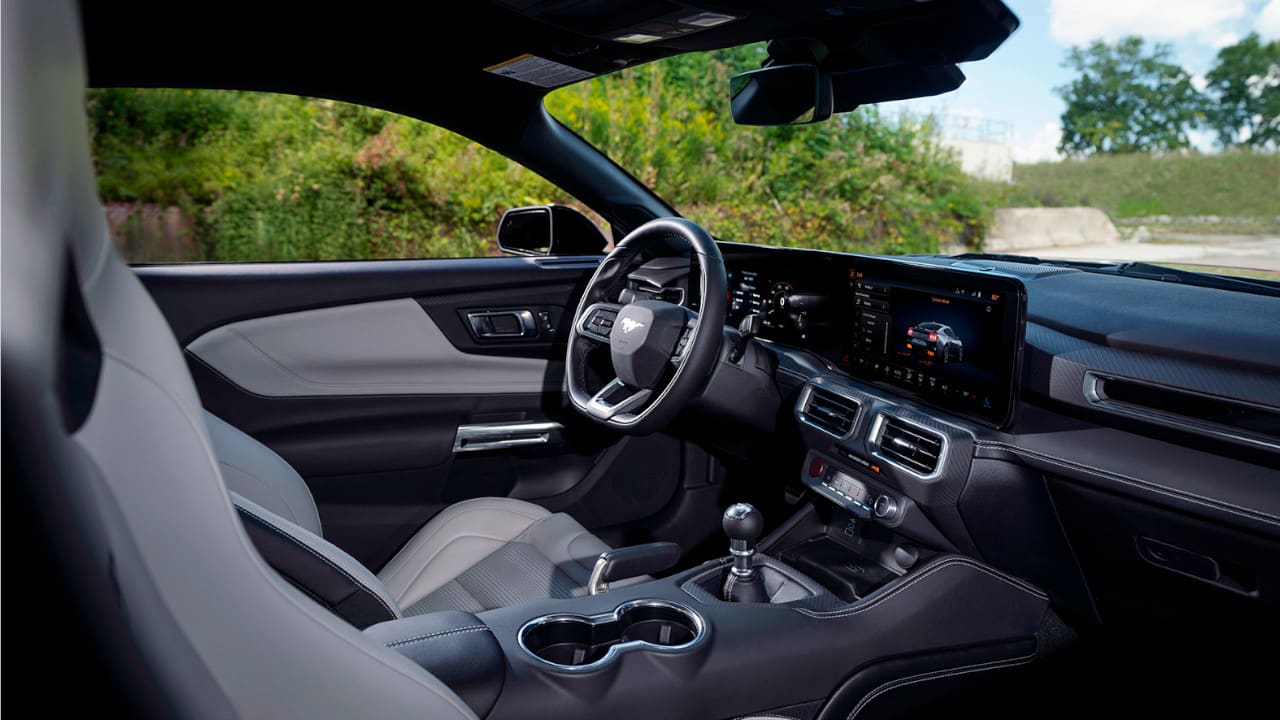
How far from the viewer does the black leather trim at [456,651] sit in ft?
4.06

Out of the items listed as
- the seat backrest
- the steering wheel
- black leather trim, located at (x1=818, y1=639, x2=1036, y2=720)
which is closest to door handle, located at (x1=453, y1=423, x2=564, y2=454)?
the steering wheel

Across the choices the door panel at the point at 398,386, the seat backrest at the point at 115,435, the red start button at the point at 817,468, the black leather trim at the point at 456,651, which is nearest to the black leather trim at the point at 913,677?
the red start button at the point at 817,468

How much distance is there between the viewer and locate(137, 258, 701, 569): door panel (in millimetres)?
2430

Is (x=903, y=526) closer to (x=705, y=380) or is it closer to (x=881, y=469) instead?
(x=881, y=469)

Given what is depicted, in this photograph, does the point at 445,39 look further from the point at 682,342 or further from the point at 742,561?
the point at 742,561

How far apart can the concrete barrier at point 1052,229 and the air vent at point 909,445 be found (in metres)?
1.08

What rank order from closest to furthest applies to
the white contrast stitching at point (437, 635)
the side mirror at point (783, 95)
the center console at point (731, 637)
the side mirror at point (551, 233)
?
the white contrast stitching at point (437, 635), the center console at point (731, 637), the side mirror at point (783, 95), the side mirror at point (551, 233)

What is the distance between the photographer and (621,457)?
283 cm

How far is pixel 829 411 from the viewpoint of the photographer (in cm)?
218

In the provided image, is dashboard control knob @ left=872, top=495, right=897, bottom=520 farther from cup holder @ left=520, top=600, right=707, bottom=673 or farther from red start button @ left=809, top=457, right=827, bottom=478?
cup holder @ left=520, top=600, right=707, bottom=673

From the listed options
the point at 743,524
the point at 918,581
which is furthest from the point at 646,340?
the point at 918,581

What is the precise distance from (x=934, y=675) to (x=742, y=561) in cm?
45

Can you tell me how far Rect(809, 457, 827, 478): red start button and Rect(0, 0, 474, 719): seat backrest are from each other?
163 cm

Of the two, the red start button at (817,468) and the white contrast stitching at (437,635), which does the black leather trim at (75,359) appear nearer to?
the white contrast stitching at (437,635)
